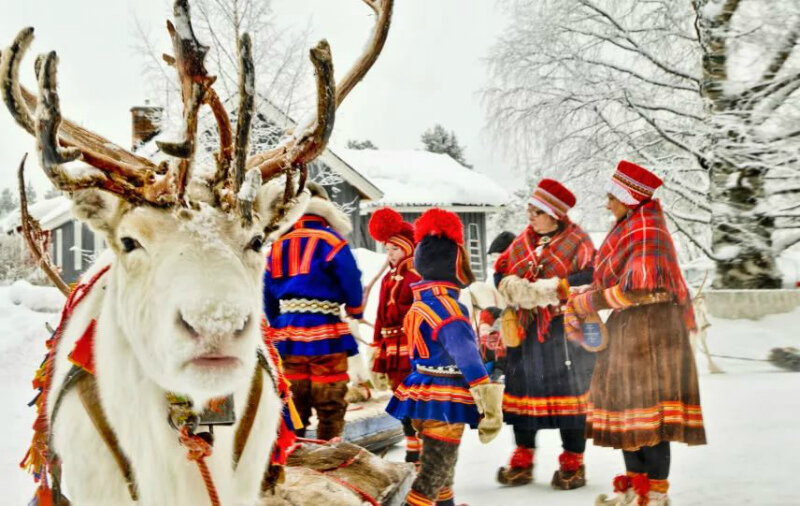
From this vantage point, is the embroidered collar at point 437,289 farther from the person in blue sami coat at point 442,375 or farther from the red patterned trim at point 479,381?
the red patterned trim at point 479,381

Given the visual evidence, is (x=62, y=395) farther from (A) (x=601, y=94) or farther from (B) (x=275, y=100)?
(B) (x=275, y=100)

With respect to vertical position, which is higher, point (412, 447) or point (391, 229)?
point (391, 229)

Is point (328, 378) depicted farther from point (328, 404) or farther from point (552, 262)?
point (552, 262)

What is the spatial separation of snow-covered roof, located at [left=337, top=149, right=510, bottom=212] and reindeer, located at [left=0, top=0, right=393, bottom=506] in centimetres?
2080

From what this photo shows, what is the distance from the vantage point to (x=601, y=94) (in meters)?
11.0

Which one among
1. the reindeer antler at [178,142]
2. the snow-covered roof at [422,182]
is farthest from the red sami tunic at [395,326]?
the snow-covered roof at [422,182]

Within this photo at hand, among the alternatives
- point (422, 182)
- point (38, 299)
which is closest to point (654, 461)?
point (38, 299)

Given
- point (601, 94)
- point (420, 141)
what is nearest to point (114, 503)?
point (601, 94)

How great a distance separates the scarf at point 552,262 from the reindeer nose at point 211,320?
3324mm

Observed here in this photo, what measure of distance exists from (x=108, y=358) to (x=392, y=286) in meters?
3.40

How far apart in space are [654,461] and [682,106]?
957 cm

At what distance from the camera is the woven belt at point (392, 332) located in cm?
523

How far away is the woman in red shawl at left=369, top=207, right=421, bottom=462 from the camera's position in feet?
17.1

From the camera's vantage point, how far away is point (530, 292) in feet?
14.8
